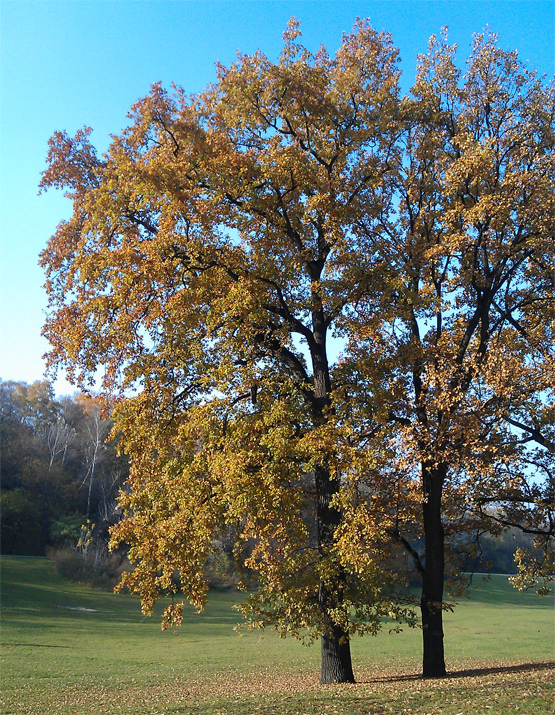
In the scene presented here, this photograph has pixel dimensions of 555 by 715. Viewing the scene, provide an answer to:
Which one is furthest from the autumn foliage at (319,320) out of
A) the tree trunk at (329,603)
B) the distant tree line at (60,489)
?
the distant tree line at (60,489)

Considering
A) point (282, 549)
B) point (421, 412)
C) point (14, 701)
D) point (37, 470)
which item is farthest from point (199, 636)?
point (37, 470)

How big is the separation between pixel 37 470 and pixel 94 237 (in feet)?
173

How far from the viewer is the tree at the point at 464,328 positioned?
42.4 feet

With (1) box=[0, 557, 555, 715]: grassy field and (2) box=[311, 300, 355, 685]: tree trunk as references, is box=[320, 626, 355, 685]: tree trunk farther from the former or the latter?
(1) box=[0, 557, 555, 715]: grassy field

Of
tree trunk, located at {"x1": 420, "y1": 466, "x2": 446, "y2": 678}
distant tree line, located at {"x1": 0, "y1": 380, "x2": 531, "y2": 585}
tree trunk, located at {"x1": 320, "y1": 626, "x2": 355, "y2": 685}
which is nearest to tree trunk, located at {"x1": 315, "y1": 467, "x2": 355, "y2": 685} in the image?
tree trunk, located at {"x1": 320, "y1": 626, "x2": 355, "y2": 685}

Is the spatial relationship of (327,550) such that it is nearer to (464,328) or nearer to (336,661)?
(336,661)

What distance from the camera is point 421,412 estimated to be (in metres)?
14.2

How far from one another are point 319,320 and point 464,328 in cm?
421

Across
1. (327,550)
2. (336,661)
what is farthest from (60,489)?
(327,550)

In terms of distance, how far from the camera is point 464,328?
16.2 m

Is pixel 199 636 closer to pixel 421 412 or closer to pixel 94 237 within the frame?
pixel 421 412

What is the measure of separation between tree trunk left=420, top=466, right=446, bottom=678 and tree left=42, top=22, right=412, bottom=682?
3.65 feet

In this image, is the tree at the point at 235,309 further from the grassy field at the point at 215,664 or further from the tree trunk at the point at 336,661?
the grassy field at the point at 215,664

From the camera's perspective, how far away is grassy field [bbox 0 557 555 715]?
1013 cm
